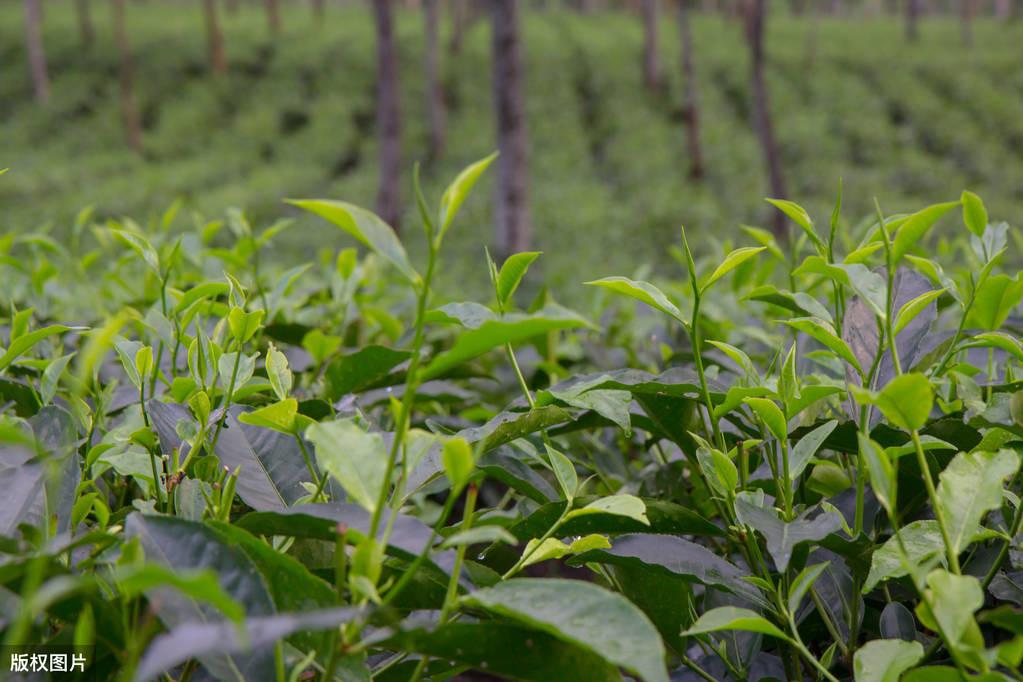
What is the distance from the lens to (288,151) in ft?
55.4

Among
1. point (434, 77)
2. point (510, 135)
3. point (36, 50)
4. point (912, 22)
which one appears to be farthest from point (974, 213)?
point (912, 22)

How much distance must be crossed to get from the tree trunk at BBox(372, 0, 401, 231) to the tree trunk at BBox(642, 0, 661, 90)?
8248 millimetres

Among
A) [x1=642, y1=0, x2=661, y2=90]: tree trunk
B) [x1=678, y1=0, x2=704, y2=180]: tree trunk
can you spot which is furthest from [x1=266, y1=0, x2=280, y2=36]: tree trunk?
[x1=678, y1=0, x2=704, y2=180]: tree trunk

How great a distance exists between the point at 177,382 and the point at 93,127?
64.5 feet

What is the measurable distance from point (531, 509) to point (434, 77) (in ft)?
49.7

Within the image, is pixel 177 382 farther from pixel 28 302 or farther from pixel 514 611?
pixel 28 302

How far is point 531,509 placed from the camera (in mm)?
768

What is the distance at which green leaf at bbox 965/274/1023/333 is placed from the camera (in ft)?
2.49

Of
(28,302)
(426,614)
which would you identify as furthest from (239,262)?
(426,614)

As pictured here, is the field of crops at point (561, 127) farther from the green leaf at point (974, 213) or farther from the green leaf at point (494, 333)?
the green leaf at point (494, 333)

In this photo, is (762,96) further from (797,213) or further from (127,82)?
(127,82)

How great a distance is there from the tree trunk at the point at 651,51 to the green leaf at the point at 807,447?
1723 cm

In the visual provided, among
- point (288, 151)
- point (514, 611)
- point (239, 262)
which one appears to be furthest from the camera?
point (288, 151)

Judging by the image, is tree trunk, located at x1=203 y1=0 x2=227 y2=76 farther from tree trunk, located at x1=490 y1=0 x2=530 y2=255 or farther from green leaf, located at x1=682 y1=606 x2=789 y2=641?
green leaf, located at x1=682 y1=606 x2=789 y2=641
